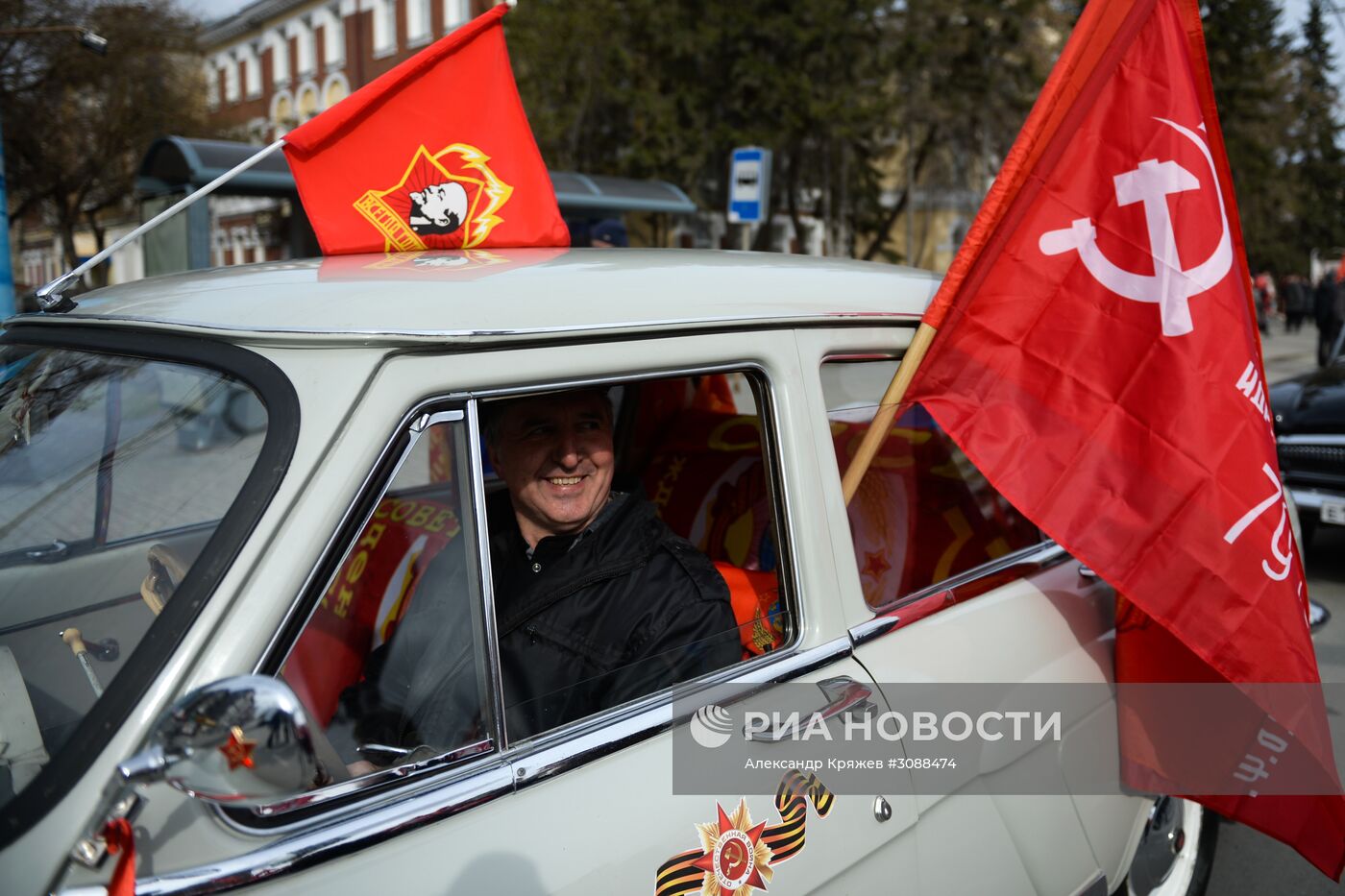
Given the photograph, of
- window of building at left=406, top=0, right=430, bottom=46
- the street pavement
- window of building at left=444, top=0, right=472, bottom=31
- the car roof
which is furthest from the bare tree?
the street pavement

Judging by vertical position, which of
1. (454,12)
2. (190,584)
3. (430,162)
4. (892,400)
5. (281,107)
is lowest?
(190,584)

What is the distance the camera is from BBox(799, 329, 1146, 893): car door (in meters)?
2.05

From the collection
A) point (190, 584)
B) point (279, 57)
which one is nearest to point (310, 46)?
point (279, 57)

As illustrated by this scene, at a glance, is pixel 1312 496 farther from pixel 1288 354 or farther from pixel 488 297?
pixel 1288 354

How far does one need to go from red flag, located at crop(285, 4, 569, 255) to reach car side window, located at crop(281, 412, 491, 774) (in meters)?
0.78

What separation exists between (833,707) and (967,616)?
0.51 metres

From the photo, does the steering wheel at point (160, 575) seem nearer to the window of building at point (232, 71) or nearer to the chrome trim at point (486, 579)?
the chrome trim at point (486, 579)

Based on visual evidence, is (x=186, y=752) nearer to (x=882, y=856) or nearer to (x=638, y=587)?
(x=638, y=587)

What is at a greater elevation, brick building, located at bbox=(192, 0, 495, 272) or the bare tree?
brick building, located at bbox=(192, 0, 495, 272)

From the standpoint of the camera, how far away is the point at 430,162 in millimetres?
2512

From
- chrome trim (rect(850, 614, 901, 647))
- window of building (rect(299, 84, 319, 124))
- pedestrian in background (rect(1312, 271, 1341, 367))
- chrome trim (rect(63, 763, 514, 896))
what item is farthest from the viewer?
window of building (rect(299, 84, 319, 124))

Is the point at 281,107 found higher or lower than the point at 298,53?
lower

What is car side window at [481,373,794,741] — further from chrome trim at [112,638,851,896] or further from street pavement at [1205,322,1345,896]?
street pavement at [1205,322,1345,896]

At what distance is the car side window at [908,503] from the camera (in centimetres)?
222
